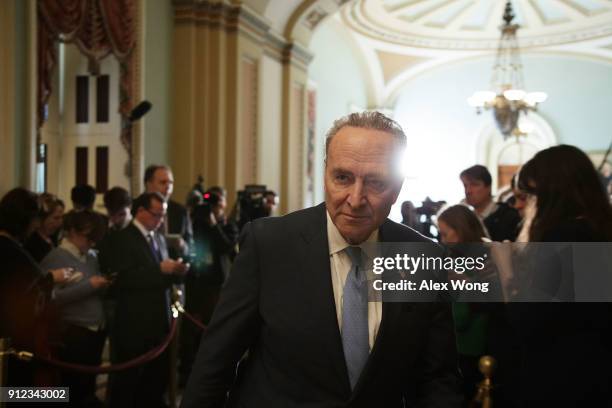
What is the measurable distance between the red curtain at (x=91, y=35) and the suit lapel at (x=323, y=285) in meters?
4.78

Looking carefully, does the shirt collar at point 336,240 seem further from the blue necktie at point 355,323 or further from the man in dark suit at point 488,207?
the man in dark suit at point 488,207

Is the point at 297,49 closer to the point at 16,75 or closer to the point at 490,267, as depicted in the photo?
the point at 16,75

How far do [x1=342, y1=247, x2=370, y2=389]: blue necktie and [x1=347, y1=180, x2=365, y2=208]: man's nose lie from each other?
Result: 18 centimetres

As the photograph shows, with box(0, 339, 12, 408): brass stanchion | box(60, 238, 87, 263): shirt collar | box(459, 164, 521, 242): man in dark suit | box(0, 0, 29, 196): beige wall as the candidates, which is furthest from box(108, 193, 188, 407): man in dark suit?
box(459, 164, 521, 242): man in dark suit

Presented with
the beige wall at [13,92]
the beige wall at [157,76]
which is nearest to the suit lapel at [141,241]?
the beige wall at [13,92]

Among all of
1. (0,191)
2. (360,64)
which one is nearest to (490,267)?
(0,191)

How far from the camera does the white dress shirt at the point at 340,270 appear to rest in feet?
5.22

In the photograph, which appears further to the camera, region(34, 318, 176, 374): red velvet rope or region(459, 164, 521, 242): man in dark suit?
region(459, 164, 521, 242): man in dark suit

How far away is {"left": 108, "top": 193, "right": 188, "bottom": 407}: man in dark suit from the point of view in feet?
12.9

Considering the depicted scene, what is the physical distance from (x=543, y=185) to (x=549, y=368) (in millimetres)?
646

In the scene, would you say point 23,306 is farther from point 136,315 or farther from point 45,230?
point 45,230

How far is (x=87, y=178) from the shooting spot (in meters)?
7.15

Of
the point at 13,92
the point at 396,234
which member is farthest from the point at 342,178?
the point at 13,92

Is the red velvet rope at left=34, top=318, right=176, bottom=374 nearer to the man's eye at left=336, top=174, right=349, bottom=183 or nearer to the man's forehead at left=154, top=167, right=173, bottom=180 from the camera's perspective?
the man's forehead at left=154, top=167, right=173, bottom=180
